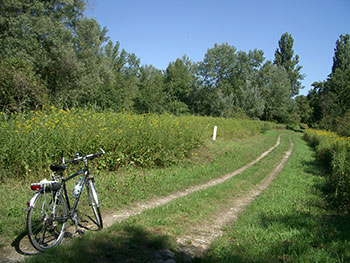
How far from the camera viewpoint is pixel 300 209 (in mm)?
6809

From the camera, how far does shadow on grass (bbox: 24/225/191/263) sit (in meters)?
3.54

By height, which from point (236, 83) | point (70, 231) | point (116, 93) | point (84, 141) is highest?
point (236, 83)

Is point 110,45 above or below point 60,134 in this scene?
above

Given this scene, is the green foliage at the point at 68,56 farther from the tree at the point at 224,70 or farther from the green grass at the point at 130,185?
the tree at the point at 224,70

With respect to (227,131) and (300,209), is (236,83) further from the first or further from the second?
(300,209)

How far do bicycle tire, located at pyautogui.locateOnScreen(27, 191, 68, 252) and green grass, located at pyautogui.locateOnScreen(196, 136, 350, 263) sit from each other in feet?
7.57

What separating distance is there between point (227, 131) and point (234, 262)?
1763 centimetres

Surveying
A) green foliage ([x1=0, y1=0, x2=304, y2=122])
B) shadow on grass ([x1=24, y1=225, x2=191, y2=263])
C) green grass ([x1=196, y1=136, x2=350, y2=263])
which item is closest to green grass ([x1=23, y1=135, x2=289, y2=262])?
shadow on grass ([x1=24, y1=225, x2=191, y2=263])

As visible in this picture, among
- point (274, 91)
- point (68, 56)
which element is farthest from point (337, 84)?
point (68, 56)

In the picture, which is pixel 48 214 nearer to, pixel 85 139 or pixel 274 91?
pixel 85 139

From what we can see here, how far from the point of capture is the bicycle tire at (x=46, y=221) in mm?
3686

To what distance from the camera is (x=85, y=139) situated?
24.2 ft

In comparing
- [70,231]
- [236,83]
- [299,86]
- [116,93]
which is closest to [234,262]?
[70,231]

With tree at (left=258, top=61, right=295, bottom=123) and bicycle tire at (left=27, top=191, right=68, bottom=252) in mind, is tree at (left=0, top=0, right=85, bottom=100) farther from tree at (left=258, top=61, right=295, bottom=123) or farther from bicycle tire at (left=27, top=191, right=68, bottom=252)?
tree at (left=258, top=61, right=295, bottom=123)
